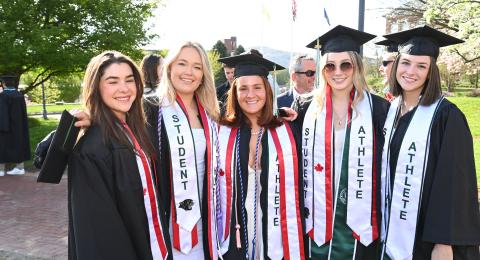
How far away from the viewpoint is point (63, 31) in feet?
38.1

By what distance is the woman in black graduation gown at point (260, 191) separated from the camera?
2.91 meters

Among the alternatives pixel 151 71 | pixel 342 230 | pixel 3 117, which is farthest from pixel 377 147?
pixel 3 117

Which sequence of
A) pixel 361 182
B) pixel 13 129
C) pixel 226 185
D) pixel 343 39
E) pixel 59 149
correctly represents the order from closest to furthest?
1. pixel 59 149
2. pixel 361 182
3. pixel 226 185
4. pixel 343 39
5. pixel 13 129

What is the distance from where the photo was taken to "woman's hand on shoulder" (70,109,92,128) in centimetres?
234

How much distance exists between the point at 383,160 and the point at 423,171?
11.1 inches

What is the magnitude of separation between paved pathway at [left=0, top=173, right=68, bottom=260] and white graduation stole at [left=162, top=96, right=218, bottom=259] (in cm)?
220

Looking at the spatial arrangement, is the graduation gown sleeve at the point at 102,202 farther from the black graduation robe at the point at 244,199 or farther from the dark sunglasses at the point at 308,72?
the dark sunglasses at the point at 308,72

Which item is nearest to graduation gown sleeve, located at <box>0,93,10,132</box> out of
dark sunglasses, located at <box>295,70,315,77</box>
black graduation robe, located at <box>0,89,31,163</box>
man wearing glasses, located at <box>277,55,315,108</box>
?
black graduation robe, located at <box>0,89,31,163</box>

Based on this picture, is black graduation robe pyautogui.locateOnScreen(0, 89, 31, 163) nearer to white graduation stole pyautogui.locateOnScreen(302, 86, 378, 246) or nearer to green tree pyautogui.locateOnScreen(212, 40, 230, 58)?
white graduation stole pyautogui.locateOnScreen(302, 86, 378, 246)

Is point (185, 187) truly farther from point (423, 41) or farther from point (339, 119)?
point (423, 41)

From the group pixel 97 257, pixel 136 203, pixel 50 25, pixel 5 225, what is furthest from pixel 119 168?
pixel 50 25

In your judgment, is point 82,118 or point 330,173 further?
point 330,173

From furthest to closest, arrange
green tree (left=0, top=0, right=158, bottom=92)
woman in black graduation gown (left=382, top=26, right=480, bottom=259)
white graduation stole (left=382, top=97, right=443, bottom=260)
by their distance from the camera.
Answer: green tree (left=0, top=0, right=158, bottom=92) < white graduation stole (left=382, top=97, right=443, bottom=260) < woman in black graduation gown (left=382, top=26, right=480, bottom=259)

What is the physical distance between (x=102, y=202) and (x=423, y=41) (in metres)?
2.37
